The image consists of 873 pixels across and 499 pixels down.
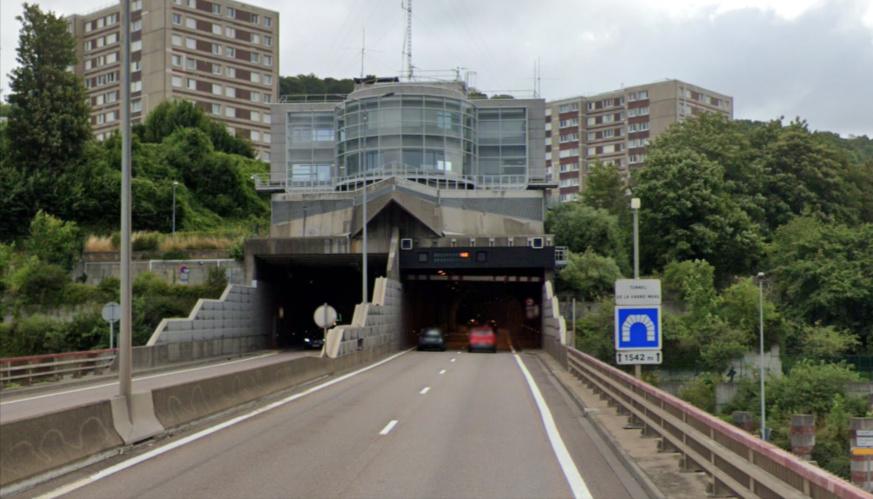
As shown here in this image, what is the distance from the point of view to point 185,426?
17484mm

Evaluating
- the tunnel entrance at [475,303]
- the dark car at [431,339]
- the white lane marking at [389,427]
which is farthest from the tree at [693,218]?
the white lane marking at [389,427]

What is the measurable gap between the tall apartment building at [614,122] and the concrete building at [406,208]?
38.8m

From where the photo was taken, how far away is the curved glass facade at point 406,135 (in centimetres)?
8506

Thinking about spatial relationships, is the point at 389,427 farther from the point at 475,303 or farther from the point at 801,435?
the point at 475,303

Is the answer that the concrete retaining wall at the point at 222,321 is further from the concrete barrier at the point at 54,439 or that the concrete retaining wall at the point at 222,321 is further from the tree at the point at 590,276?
the concrete barrier at the point at 54,439

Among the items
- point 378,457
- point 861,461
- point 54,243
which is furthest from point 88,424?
point 54,243

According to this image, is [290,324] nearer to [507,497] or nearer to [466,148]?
[466,148]

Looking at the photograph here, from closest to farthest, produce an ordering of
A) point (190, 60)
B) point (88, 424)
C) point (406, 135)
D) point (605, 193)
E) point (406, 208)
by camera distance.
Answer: point (88, 424) → point (406, 208) → point (406, 135) → point (605, 193) → point (190, 60)

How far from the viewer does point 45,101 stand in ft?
236

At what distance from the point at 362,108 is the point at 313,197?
16.0 metres

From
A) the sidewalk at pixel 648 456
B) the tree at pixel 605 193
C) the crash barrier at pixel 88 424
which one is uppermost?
the tree at pixel 605 193

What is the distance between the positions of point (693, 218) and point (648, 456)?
6116 cm

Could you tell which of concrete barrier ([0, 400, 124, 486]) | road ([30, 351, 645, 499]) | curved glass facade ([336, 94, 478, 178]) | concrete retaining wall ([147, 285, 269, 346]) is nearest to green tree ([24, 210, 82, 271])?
concrete retaining wall ([147, 285, 269, 346])

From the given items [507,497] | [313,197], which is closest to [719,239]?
[313,197]
